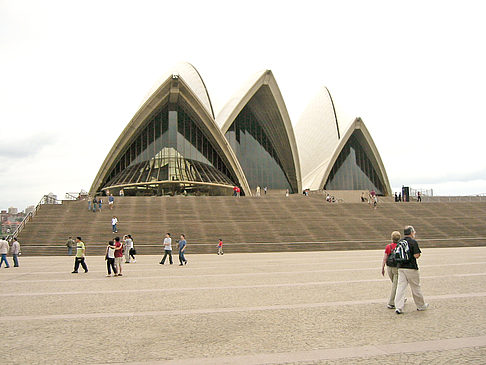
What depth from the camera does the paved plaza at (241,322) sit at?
4.20m

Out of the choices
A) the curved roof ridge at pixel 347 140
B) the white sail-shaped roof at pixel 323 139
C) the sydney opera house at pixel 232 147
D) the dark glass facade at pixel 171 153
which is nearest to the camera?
the sydney opera house at pixel 232 147

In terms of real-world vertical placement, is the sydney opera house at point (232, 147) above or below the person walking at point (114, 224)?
above

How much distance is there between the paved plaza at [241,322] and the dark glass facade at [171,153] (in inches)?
1136

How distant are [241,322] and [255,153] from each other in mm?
40443

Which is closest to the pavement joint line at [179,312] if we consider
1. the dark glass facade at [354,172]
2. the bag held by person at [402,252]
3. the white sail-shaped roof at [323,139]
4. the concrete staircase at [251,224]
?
the bag held by person at [402,252]

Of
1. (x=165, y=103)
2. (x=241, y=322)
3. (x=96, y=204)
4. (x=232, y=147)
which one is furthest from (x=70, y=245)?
(x=232, y=147)

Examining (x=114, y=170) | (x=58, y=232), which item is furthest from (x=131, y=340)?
(x=114, y=170)

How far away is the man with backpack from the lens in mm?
5992

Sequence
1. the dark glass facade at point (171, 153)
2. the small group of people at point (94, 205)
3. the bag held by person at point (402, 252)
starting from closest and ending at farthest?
the bag held by person at point (402, 252), the small group of people at point (94, 205), the dark glass facade at point (171, 153)

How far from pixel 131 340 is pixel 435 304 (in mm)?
4530

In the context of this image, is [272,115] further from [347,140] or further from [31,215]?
[31,215]

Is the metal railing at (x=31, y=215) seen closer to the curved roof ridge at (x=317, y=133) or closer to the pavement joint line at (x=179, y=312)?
the pavement joint line at (x=179, y=312)

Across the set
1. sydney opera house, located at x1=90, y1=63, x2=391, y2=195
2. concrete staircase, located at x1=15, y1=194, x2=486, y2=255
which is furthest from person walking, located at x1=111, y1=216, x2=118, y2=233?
sydney opera house, located at x1=90, y1=63, x2=391, y2=195

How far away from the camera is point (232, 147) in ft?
146
